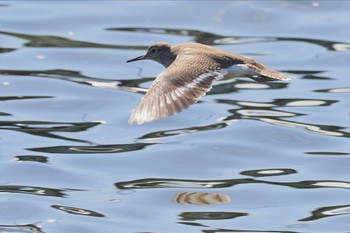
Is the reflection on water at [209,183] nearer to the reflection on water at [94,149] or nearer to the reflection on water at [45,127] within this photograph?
the reflection on water at [94,149]

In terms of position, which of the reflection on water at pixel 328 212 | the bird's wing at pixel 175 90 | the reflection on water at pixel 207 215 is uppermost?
the bird's wing at pixel 175 90

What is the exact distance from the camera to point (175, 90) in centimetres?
918

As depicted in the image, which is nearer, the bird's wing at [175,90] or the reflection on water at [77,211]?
the bird's wing at [175,90]

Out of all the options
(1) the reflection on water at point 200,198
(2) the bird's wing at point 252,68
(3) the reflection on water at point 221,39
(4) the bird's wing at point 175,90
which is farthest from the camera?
(3) the reflection on water at point 221,39

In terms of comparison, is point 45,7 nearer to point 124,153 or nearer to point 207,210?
point 124,153

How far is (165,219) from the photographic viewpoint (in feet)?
34.0

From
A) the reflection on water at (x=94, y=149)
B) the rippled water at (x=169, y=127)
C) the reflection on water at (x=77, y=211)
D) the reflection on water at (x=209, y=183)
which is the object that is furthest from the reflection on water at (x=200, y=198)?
the reflection on water at (x=94, y=149)

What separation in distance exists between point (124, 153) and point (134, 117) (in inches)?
125

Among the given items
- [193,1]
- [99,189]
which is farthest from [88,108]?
[193,1]

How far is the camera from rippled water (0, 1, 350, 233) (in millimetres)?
10523

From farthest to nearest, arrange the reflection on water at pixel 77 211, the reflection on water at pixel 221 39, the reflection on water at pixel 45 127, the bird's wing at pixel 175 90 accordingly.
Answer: the reflection on water at pixel 221 39 < the reflection on water at pixel 45 127 < the reflection on water at pixel 77 211 < the bird's wing at pixel 175 90

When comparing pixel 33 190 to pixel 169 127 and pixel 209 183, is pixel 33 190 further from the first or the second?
pixel 169 127

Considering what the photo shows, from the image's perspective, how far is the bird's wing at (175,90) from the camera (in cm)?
884

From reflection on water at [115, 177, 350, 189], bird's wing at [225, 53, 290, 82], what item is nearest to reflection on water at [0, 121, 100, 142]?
reflection on water at [115, 177, 350, 189]
